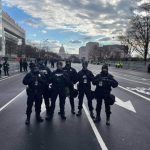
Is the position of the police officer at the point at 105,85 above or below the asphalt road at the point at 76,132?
above

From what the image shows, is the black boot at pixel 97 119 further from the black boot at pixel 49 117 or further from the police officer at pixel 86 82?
the black boot at pixel 49 117

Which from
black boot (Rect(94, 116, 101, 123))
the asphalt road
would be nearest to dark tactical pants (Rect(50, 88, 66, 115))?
the asphalt road

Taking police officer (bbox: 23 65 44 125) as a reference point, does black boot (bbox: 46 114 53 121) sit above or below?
below

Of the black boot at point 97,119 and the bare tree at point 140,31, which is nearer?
the black boot at point 97,119

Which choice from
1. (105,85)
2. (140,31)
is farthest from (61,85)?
(140,31)

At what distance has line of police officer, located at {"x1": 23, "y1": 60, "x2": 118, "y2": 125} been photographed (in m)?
9.71

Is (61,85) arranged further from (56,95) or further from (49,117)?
(49,117)

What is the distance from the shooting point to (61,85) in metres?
10.3

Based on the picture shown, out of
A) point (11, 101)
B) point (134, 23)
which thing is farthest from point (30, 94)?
point (134, 23)

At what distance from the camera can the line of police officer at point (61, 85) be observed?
9.71m

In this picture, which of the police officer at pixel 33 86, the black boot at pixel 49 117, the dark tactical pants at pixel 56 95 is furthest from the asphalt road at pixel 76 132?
the police officer at pixel 33 86

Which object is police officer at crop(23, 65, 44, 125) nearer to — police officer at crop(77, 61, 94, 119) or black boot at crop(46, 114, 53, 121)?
black boot at crop(46, 114, 53, 121)

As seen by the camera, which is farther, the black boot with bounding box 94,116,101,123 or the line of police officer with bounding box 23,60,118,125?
the black boot with bounding box 94,116,101,123

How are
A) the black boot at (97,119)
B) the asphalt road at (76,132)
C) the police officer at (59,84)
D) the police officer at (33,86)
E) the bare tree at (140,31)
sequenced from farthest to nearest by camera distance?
1. the bare tree at (140,31)
2. the police officer at (59,84)
3. the black boot at (97,119)
4. the police officer at (33,86)
5. the asphalt road at (76,132)
